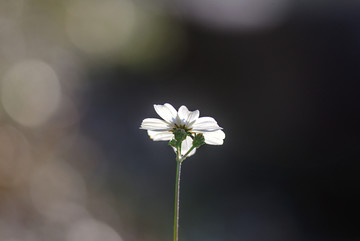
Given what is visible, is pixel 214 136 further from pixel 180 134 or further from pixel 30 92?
pixel 30 92

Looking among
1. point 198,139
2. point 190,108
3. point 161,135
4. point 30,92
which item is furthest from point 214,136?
point 30,92

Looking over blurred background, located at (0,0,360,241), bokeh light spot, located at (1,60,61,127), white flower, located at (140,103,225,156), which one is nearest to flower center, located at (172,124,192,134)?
white flower, located at (140,103,225,156)

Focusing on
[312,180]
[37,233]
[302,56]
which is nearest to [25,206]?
[37,233]

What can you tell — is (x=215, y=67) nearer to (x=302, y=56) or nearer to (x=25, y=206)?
(x=302, y=56)

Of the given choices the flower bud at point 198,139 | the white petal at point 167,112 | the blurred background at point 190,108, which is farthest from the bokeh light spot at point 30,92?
the flower bud at point 198,139

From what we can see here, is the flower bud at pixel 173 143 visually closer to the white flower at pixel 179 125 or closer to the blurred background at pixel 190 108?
the white flower at pixel 179 125

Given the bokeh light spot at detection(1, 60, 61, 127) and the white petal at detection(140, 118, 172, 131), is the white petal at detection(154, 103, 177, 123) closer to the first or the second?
the white petal at detection(140, 118, 172, 131)
